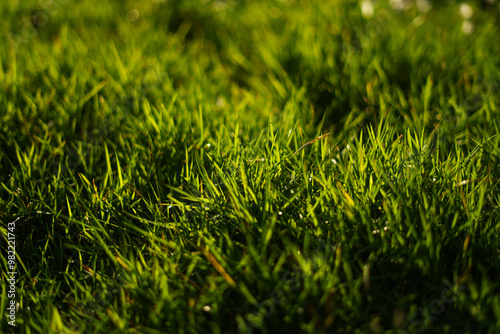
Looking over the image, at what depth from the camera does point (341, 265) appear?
1139 millimetres

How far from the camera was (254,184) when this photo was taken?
4.37 feet

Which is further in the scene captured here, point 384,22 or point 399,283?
point 384,22

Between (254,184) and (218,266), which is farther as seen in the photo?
(254,184)

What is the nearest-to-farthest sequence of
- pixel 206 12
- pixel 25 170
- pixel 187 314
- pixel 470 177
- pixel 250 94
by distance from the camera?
pixel 187 314 < pixel 470 177 < pixel 25 170 < pixel 250 94 < pixel 206 12

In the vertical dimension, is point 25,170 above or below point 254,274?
above

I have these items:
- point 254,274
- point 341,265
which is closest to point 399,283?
point 341,265

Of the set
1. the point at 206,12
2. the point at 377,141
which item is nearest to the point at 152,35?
the point at 206,12

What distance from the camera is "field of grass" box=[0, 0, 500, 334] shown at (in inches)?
41.3

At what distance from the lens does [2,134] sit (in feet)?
5.45

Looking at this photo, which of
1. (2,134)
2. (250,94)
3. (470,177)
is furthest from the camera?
(250,94)

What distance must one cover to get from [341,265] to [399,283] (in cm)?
15

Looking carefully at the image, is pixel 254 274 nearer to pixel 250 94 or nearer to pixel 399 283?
pixel 399 283

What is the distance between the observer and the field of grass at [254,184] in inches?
41.3

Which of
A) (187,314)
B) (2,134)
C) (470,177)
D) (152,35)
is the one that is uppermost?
(152,35)
